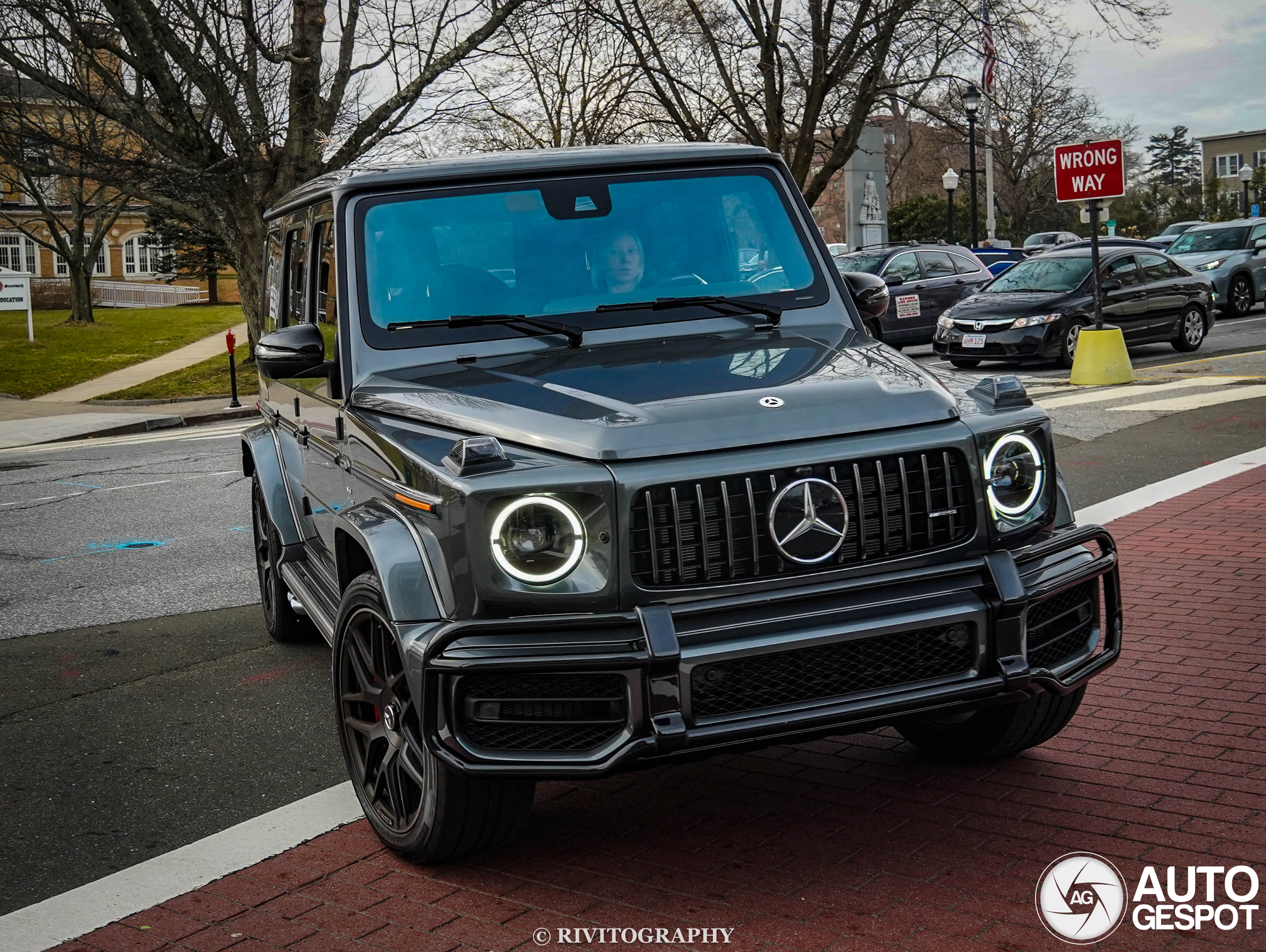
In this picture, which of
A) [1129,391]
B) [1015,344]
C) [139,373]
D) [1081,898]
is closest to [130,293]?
[139,373]

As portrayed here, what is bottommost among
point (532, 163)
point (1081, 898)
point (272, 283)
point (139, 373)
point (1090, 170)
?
point (1081, 898)

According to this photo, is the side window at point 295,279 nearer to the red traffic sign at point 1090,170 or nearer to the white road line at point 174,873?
the white road line at point 174,873

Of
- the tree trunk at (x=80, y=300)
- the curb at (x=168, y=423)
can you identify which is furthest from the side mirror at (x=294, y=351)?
the tree trunk at (x=80, y=300)

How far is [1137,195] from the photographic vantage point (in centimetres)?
8600

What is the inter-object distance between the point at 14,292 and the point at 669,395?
35.4 meters

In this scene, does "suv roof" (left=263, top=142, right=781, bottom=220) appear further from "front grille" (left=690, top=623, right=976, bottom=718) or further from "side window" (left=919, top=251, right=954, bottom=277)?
"side window" (left=919, top=251, right=954, bottom=277)

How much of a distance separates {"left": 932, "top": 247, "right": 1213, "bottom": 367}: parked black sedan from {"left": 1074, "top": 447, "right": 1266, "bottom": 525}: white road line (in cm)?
781

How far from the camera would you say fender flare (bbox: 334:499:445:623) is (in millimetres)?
Answer: 3508

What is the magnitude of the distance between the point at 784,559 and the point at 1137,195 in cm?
8985

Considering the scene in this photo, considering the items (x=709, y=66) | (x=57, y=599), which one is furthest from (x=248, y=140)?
(x=57, y=599)

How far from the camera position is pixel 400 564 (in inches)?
141

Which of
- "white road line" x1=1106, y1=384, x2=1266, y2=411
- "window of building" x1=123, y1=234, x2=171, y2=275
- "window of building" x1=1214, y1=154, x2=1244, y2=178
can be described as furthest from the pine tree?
"white road line" x1=1106, y1=384, x2=1266, y2=411

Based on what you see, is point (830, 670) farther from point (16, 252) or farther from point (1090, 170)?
point (16, 252)

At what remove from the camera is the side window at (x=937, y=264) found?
23.6 m
